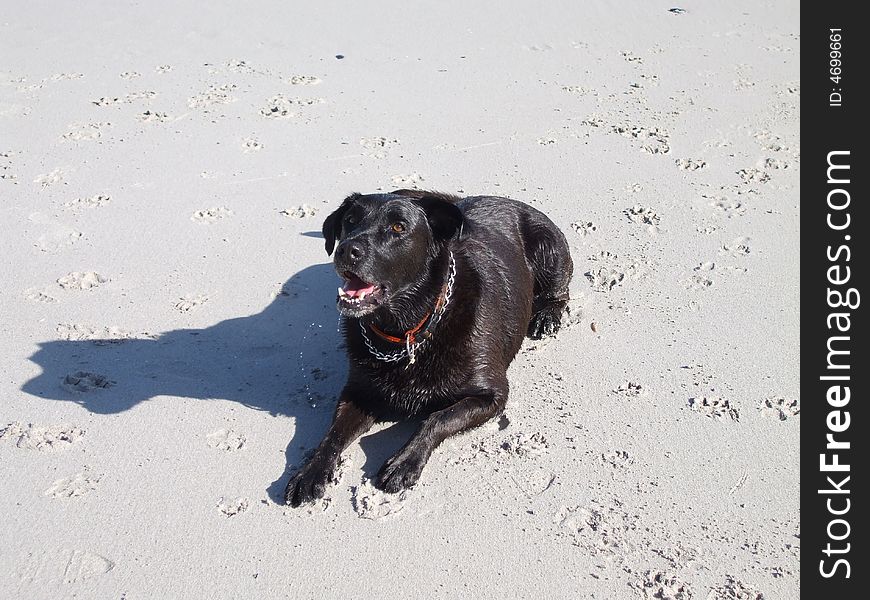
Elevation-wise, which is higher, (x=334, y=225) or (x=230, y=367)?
(x=334, y=225)

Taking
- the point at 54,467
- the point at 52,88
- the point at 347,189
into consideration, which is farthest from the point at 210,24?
the point at 54,467

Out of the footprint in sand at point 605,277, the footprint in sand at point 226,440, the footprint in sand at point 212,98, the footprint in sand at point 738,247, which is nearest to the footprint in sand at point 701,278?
the footprint in sand at point 738,247

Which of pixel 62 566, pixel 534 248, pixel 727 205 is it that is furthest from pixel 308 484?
pixel 727 205

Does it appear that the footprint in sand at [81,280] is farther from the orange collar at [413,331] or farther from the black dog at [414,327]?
the orange collar at [413,331]

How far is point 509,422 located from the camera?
165 inches

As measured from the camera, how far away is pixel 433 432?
3.91 m

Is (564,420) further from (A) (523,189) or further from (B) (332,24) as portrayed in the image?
(B) (332,24)

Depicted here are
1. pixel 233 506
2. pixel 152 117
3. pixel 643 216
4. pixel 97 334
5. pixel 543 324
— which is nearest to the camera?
pixel 233 506

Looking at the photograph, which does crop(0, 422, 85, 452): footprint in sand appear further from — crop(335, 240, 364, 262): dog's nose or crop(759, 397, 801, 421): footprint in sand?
crop(759, 397, 801, 421): footprint in sand

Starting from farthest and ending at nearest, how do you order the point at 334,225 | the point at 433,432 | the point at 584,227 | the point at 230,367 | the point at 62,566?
the point at 584,227 < the point at 230,367 < the point at 334,225 < the point at 433,432 < the point at 62,566

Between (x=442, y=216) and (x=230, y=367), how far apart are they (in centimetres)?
146

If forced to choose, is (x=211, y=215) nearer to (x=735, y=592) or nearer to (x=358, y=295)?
(x=358, y=295)

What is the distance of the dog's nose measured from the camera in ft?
12.1

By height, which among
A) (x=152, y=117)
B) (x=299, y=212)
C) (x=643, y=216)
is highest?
(x=152, y=117)
